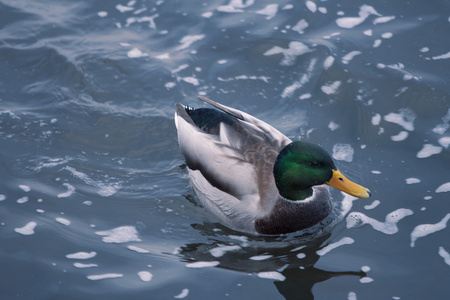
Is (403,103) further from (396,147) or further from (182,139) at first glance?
(182,139)

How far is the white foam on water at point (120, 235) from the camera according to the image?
6.50 m

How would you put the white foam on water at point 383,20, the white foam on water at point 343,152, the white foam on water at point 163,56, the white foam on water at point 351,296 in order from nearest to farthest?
the white foam on water at point 351,296, the white foam on water at point 343,152, the white foam on water at point 163,56, the white foam on water at point 383,20

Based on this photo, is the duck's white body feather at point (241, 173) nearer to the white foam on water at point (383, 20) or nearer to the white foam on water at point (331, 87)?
the white foam on water at point (331, 87)

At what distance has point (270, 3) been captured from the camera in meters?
10.3

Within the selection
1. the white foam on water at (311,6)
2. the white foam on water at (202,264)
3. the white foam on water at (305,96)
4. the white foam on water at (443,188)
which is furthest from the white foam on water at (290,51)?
the white foam on water at (202,264)

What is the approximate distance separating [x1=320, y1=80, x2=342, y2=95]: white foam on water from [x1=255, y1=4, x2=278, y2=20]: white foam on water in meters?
1.97

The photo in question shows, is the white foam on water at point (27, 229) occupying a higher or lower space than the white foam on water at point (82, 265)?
higher

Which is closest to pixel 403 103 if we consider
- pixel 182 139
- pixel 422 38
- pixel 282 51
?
pixel 422 38

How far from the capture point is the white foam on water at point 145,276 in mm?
5914

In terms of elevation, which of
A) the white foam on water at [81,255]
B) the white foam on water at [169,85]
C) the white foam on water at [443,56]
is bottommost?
the white foam on water at [443,56]

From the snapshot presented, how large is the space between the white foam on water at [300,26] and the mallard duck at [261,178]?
3.19m

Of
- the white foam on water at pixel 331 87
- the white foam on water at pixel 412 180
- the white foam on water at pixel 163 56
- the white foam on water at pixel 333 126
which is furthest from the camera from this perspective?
the white foam on water at pixel 163 56

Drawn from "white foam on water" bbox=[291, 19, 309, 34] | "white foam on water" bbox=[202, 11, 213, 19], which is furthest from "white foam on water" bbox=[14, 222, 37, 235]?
"white foam on water" bbox=[291, 19, 309, 34]

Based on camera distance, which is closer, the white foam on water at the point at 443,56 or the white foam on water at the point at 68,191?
the white foam on water at the point at 68,191
